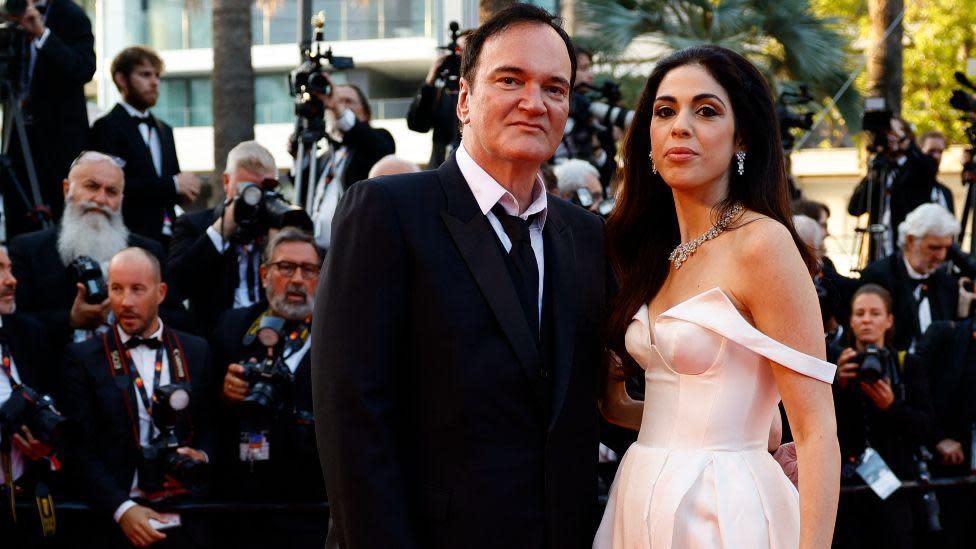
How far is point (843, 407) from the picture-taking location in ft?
20.5

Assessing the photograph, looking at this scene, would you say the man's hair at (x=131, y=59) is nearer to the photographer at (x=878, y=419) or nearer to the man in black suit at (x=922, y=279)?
the photographer at (x=878, y=419)

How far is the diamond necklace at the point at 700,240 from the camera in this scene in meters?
3.20

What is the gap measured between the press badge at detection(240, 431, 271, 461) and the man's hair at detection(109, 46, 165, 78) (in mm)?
3009

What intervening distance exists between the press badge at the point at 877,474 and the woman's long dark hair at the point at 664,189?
9.70ft

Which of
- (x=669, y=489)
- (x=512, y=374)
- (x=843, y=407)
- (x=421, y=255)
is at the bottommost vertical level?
(x=843, y=407)

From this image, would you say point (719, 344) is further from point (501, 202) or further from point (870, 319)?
point (870, 319)

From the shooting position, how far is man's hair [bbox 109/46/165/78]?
24.0 feet

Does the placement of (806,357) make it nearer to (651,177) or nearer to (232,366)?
(651,177)

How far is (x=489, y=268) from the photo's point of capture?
2.87m

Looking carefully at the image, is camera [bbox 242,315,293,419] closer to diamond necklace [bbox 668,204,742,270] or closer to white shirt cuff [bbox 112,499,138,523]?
white shirt cuff [bbox 112,499,138,523]

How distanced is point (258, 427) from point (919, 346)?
3668 millimetres

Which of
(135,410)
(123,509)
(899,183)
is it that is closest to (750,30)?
(899,183)

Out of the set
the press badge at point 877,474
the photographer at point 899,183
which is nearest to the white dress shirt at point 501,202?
the press badge at point 877,474

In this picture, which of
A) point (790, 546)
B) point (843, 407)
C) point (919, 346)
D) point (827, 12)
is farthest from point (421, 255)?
point (827, 12)
